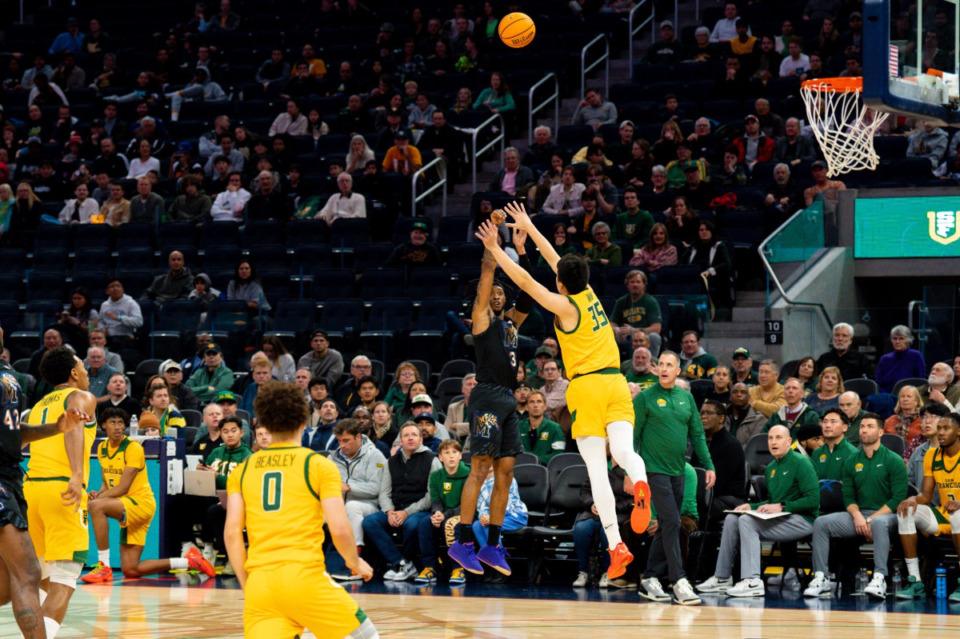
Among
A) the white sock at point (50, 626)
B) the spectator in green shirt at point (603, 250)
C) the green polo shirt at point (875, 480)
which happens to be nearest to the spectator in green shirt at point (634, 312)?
the spectator in green shirt at point (603, 250)

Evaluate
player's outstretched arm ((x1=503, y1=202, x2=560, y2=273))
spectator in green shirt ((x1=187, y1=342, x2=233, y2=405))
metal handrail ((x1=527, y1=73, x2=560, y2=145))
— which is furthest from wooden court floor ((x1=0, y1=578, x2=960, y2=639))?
metal handrail ((x1=527, y1=73, x2=560, y2=145))

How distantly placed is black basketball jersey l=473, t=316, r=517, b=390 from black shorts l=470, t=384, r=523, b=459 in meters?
0.11

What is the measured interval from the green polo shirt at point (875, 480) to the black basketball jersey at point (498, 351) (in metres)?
3.72

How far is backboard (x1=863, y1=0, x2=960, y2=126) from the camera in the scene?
31.5 ft

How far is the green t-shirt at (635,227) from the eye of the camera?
692 inches

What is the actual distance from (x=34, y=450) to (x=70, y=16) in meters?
21.8

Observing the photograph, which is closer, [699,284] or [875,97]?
[875,97]

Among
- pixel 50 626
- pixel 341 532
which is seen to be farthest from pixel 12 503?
pixel 341 532

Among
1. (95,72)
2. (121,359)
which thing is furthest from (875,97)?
(95,72)

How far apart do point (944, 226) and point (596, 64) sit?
7935 millimetres

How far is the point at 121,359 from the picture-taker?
17219 millimetres

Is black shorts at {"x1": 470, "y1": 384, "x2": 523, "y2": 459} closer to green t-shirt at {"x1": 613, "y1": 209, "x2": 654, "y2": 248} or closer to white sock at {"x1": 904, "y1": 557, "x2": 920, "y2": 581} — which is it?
white sock at {"x1": 904, "y1": 557, "x2": 920, "y2": 581}

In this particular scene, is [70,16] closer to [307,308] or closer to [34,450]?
[307,308]

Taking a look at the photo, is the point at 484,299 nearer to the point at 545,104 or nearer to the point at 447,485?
the point at 447,485
